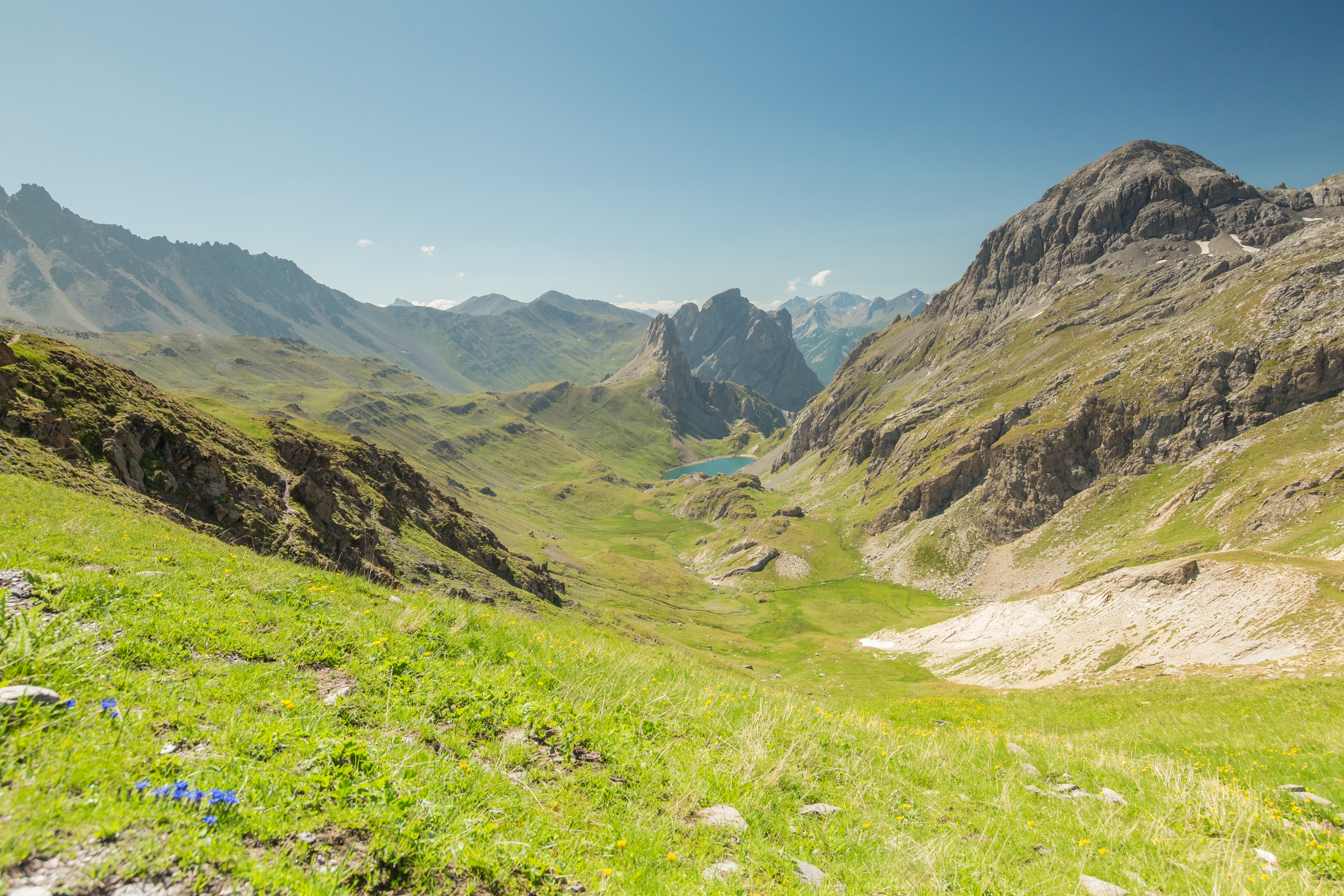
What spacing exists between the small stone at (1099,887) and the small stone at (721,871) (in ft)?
15.3

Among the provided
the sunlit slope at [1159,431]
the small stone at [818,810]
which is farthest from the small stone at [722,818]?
the sunlit slope at [1159,431]

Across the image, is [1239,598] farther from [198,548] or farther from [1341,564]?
[198,548]

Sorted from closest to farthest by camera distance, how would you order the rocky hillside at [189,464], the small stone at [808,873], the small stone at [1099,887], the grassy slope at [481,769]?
the grassy slope at [481,769] → the small stone at [808,873] → the small stone at [1099,887] → the rocky hillside at [189,464]

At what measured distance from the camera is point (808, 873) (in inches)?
267

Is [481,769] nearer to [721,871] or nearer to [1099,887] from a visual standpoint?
[721,871]

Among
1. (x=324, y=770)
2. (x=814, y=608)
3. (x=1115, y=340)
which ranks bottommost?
(x=814, y=608)

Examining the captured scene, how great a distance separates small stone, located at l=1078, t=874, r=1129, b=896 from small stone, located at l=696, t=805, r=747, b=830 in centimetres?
446

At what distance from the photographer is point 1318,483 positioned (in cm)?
7862

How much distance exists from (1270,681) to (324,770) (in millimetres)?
36789

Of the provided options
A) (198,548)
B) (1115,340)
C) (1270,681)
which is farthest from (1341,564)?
(1115,340)

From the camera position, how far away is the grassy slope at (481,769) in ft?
16.3

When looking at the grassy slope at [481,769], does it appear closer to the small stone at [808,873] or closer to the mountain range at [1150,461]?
the small stone at [808,873]

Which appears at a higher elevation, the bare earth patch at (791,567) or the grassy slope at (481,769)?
the grassy slope at (481,769)

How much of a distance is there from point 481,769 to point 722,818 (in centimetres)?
349
